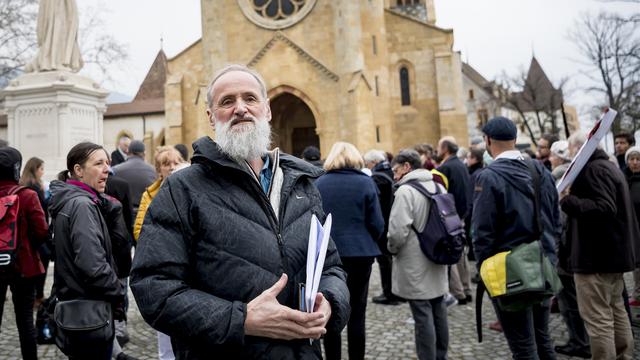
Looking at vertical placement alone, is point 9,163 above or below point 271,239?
above

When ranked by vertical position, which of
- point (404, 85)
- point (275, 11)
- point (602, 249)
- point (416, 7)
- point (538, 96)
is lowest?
point (602, 249)

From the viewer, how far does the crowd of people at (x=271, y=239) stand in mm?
1723

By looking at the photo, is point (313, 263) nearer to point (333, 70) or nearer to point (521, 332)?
point (521, 332)

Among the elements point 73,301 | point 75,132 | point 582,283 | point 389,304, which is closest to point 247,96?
point 73,301

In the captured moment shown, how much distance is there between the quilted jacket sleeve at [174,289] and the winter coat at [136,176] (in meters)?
4.05

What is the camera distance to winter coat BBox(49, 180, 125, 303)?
121 inches

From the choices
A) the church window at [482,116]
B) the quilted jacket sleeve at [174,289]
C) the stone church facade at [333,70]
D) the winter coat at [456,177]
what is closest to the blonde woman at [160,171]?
the quilted jacket sleeve at [174,289]

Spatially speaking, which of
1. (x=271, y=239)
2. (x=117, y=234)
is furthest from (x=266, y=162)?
(x=117, y=234)

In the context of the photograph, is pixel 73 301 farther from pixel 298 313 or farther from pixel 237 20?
pixel 237 20

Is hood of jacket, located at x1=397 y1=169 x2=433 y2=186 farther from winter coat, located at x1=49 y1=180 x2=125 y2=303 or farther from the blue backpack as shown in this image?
winter coat, located at x1=49 y1=180 x2=125 y2=303

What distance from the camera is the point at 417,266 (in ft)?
14.3

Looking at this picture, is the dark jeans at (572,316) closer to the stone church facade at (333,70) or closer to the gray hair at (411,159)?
the gray hair at (411,159)

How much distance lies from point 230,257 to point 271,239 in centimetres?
17

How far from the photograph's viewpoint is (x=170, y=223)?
69.4 inches
